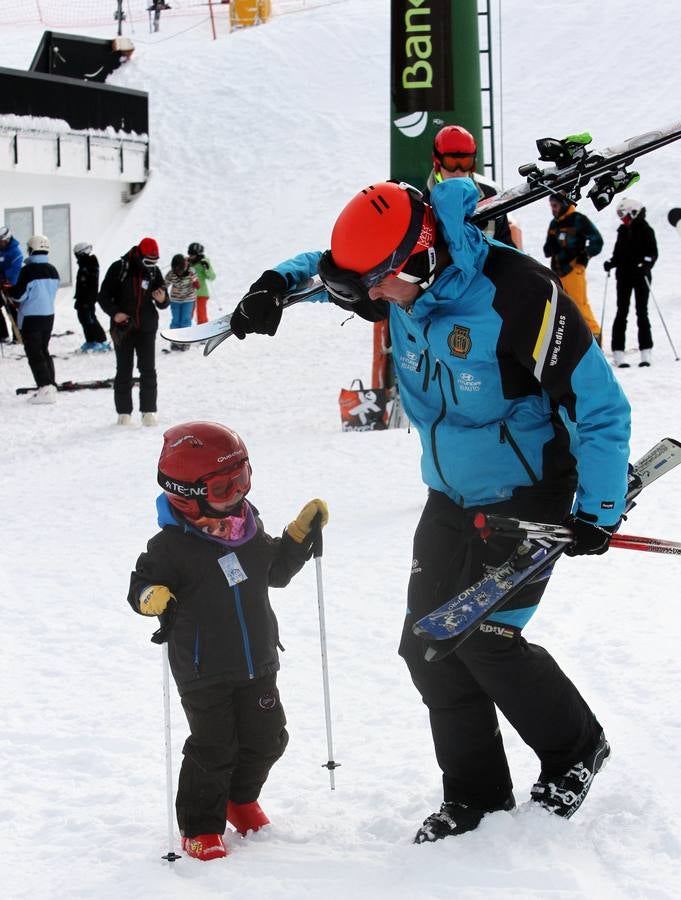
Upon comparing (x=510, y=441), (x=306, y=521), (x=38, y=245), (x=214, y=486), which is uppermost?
(x=38, y=245)

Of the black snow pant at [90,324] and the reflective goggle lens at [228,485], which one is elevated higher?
the black snow pant at [90,324]

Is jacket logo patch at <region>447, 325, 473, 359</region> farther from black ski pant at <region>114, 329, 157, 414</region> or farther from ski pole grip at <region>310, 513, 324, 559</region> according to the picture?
black ski pant at <region>114, 329, 157, 414</region>

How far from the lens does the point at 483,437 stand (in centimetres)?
322

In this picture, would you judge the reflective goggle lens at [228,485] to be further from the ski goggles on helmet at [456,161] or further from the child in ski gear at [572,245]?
the child in ski gear at [572,245]

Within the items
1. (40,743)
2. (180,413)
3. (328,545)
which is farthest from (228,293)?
(40,743)

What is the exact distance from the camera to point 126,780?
4.09m

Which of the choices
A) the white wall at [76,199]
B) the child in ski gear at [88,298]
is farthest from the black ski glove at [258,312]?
the white wall at [76,199]

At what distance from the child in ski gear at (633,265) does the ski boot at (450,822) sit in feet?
30.0

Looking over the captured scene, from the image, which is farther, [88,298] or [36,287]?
[88,298]

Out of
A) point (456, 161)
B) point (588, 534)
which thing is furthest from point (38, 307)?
point (588, 534)

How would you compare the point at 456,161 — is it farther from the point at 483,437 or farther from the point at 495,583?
the point at 495,583

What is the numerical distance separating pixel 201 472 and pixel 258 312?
1.77 ft

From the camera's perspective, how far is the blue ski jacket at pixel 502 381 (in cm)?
301

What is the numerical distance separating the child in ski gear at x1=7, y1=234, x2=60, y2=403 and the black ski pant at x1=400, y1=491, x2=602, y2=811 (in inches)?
367
